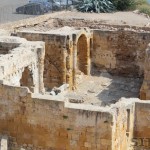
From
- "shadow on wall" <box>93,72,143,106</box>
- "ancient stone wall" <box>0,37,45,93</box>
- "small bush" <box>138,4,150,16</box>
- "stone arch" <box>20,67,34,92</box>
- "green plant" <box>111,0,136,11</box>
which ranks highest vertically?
"green plant" <box>111,0,136,11</box>

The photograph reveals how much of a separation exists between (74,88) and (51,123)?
28.4ft

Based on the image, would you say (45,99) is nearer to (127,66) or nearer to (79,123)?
(79,123)

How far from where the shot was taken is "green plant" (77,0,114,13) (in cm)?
2866

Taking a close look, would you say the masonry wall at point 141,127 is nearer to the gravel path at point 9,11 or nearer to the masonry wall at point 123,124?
the masonry wall at point 123,124

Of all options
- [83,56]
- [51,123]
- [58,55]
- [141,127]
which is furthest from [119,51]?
[51,123]

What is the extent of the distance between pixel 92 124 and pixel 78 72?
34.8ft

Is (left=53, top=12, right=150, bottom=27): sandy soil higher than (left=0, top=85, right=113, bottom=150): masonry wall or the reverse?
higher

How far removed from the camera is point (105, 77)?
2084cm

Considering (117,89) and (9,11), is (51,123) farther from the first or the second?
(9,11)

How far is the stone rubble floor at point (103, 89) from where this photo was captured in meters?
17.5

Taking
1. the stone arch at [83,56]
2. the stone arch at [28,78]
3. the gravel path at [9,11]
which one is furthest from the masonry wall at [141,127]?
the gravel path at [9,11]

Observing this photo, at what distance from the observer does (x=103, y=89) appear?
1908 cm

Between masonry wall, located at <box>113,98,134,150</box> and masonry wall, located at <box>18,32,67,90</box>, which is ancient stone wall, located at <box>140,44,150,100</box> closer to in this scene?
masonry wall, located at <box>18,32,67,90</box>

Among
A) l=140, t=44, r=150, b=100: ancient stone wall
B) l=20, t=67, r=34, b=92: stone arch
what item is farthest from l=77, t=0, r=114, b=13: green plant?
l=20, t=67, r=34, b=92: stone arch
